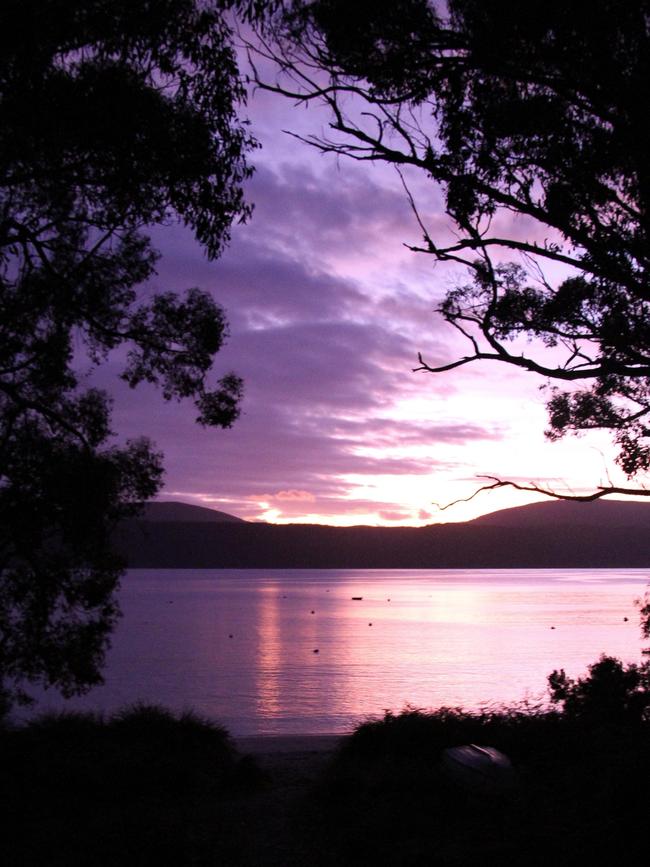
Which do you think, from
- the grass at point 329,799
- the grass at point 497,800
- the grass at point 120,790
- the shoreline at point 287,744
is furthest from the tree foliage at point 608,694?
the grass at point 120,790

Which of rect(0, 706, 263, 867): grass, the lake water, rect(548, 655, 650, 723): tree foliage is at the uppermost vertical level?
rect(548, 655, 650, 723): tree foliage

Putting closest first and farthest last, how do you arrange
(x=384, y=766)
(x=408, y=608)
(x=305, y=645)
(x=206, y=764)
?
(x=384, y=766) < (x=206, y=764) < (x=305, y=645) < (x=408, y=608)

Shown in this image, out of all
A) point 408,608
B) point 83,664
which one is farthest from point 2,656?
point 408,608

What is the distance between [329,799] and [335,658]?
1452 inches

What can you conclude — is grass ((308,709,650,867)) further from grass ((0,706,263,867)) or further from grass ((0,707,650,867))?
grass ((0,706,263,867))

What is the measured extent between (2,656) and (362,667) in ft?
87.2

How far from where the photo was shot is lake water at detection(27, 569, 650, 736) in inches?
1061

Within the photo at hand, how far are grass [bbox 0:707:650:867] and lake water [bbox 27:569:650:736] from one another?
4.14 m

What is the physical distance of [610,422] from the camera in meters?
13.7

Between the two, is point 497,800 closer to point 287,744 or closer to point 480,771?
point 480,771

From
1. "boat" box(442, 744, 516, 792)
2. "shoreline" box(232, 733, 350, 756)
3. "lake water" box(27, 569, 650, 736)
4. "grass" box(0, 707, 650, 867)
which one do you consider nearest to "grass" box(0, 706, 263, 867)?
"grass" box(0, 707, 650, 867)

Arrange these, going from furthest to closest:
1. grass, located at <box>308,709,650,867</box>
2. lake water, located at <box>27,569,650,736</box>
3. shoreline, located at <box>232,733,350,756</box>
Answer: lake water, located at <box>27,569,650,736</box> → shoreline, located at <box>232,733,350,756</box> → grass, located at <box>308,709,650,867</box>

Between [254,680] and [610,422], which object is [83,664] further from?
[254,680]

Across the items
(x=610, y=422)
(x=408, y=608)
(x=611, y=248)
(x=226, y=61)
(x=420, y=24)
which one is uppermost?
(x=420, y=24)
